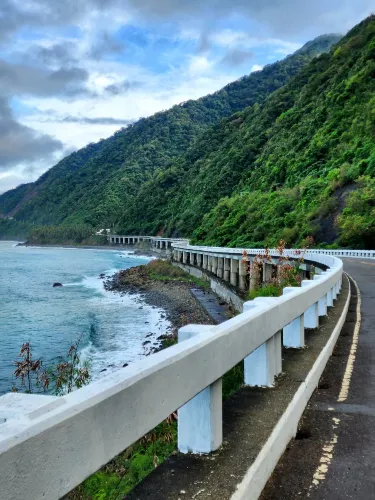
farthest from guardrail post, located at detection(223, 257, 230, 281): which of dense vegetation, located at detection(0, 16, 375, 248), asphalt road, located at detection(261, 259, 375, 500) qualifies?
asphalt road, located at detection(261, 259, 375, 500)

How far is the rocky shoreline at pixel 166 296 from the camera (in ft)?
96.7

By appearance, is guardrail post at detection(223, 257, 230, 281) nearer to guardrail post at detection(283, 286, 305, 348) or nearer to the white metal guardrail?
guardrail post at detection(283, 286, 305, 348)

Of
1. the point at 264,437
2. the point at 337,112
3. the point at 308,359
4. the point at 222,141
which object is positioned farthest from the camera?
the point at 222,141

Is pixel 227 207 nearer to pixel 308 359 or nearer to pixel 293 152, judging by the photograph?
pixel 293 152

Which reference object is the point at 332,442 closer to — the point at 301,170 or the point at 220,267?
the point at 220,267

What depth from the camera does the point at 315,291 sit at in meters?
7.70

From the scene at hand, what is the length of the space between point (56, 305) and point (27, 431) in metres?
38.8

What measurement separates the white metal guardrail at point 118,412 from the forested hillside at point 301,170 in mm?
42164

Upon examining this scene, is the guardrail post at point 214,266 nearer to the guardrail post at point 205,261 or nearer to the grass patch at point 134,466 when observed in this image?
the guardrail post at point 205,261

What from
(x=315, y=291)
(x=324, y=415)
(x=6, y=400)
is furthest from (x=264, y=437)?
(x=315, y=291)

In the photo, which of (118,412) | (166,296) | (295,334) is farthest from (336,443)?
(166,296)

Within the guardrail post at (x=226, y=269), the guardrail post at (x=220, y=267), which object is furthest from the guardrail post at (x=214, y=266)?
the guardrail post at (x=226, y=269)

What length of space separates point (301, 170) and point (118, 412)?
6768cm

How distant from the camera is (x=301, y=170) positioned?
67938 millimetres
